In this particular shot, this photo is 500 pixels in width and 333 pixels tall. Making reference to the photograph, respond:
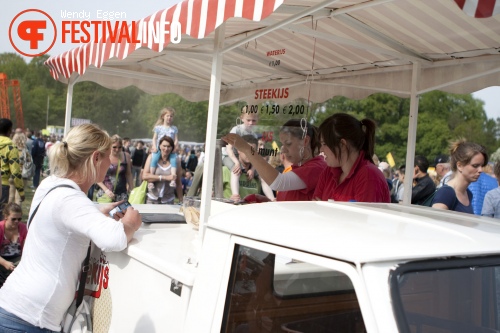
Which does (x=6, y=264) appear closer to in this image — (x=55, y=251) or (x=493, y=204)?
(x=55, y=251)

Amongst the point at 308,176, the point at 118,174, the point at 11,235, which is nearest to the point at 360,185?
the point at 308,176

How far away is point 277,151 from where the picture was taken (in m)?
4.02

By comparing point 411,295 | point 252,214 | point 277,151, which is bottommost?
point 411,295

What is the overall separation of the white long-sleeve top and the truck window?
2.54ft

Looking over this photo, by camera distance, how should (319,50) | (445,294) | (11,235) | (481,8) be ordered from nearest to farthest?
1. (445,294)
2. (481,8)
3. (319,50)
4. (11,235)

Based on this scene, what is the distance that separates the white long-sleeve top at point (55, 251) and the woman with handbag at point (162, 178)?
17.0 ft

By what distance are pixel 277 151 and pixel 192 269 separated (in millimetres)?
1999

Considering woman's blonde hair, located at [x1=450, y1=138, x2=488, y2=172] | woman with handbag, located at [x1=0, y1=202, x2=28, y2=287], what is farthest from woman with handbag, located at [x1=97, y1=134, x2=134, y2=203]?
woman's blonde hair, located at [x1=450, y1=138, x2=488, y2=172]

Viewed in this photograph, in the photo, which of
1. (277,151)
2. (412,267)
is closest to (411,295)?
(412,267)

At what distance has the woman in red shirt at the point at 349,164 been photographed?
10.1 ft

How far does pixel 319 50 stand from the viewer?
16.6 ft

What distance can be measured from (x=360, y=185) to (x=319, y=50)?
230 cm

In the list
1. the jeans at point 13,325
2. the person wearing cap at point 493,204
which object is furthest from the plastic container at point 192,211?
the person wearing cap at point 493,204

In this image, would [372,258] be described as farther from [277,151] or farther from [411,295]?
[277,151]
